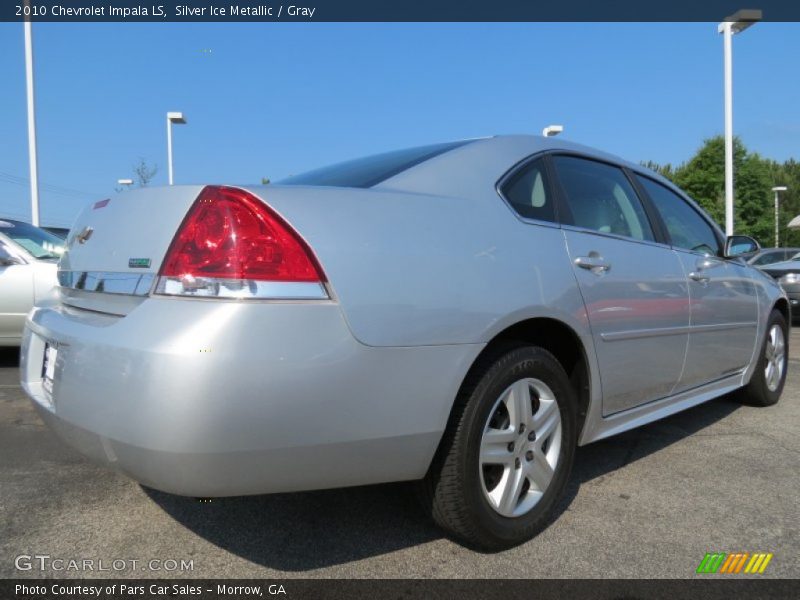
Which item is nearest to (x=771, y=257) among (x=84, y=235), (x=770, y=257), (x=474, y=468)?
(x=770, y=257)

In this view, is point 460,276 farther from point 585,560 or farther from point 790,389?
point 790,389

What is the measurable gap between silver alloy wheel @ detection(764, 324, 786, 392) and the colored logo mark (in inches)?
93.6

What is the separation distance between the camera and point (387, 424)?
5.91 ft

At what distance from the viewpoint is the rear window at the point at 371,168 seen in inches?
88.6

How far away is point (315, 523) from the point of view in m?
2.37

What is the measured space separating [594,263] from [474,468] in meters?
A: 0.98

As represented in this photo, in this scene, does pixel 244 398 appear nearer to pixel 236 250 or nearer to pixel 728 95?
pixel 236 250

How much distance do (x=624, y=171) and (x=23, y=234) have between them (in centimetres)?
553

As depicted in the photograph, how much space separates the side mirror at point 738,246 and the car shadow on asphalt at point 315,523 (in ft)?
5.31

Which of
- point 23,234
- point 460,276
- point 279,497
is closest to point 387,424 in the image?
point 460,276

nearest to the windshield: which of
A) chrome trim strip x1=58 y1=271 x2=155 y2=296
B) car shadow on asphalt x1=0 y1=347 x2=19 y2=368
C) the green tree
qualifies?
car shadow on asphalt x1=0 y1=347 x2=19 y2=368

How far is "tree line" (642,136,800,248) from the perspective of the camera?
34750mm

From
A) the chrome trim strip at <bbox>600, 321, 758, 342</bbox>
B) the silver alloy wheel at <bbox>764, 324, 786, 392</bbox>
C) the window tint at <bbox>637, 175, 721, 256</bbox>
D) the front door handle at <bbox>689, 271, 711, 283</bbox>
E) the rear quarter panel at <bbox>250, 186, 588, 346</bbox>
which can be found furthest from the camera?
the silver alloy wheel at <bbox>764, 324, 786, 392</bbox>
